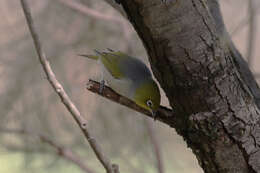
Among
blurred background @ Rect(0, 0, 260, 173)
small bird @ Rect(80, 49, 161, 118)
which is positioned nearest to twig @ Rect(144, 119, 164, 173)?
small bird @ Rect(80, 49, 161, 118)

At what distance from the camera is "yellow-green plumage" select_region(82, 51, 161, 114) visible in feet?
3.29

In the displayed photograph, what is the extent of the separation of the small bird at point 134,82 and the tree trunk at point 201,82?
149mm

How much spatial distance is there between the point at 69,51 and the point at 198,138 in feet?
7.72

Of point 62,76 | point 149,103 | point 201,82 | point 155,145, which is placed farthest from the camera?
point 62,76

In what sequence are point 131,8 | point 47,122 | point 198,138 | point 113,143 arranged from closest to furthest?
point 131,8 → point 198,138 → point 47,122 → point 113,143

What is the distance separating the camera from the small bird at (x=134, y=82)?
100 centimetres

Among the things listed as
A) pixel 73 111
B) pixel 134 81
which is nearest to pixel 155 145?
pixel 134 81

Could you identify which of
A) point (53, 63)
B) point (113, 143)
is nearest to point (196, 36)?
point (53, 63)

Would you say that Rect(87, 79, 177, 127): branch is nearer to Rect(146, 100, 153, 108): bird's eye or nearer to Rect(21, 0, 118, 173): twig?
Rect(146, 100, 153, 108): bird's eye

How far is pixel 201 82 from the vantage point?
2.52 feet

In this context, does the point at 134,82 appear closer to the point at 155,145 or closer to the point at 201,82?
the point at 201,82

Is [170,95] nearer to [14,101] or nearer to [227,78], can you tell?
[227,78]

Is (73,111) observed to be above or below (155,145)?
below

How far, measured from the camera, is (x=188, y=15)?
0.73 meters
